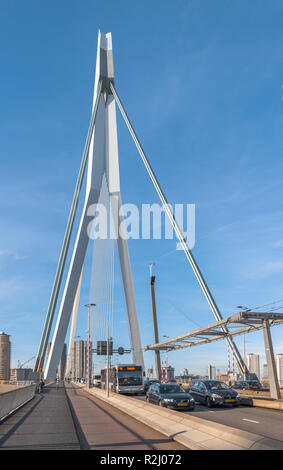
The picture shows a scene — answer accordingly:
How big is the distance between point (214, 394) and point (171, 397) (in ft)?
10.9

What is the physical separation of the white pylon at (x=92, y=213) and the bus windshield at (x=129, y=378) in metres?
5.75

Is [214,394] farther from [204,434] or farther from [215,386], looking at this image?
[204,434]

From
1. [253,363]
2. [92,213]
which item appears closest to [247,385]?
[92,213]

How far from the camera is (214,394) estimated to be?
21.5 metres

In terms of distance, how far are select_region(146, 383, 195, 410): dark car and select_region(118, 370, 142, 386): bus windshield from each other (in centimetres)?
1623

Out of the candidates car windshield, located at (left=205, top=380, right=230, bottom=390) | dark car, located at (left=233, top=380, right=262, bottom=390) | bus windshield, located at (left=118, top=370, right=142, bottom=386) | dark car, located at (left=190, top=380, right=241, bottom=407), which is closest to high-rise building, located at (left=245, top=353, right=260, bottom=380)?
dark car, located at (left=233, top=380, right=262, bottom=390)

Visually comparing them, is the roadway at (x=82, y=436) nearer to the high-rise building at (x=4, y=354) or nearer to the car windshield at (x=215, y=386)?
the car windshield at (x=215, y=386)

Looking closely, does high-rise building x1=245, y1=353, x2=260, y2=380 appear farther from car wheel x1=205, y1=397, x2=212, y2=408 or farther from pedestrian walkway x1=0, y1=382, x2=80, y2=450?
pedestrian walkway x1=0, y1=382, x2=80, y2=450

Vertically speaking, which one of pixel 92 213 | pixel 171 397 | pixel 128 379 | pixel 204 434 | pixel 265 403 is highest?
pixel 92 213

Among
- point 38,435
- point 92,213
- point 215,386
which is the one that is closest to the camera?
point 38,435

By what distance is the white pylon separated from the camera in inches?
1570

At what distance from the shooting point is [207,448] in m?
8.57

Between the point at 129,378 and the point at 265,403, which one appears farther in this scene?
the point at 129,378
